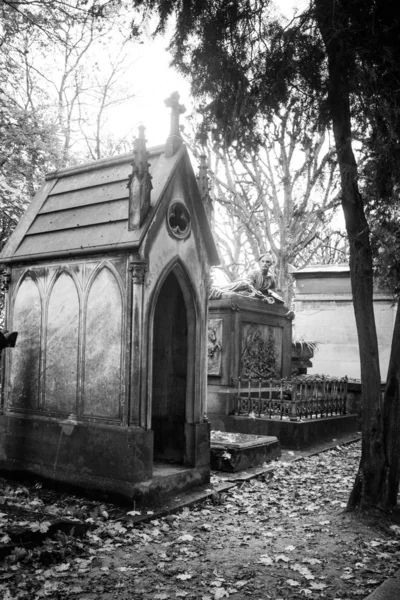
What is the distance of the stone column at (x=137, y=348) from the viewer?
5891 mm

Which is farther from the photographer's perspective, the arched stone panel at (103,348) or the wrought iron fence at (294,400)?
the wrought iron fence at (294,400)

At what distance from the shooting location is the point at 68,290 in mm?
6676

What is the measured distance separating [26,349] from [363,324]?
408 centimetres

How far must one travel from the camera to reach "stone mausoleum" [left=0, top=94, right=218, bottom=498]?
5980 mm

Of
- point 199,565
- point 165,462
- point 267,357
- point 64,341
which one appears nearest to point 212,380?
point 267,357

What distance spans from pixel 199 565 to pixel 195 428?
239 centimetres

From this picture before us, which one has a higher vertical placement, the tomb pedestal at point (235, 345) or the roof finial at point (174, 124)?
the roof finial at point (174, 124)

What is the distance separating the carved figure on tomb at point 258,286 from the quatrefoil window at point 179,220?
526 centimetres

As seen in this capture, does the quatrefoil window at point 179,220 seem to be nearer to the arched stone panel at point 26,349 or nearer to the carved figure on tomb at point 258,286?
the arched stone panel at point 26,349

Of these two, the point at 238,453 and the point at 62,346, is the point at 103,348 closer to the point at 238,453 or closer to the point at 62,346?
the point at 62,346

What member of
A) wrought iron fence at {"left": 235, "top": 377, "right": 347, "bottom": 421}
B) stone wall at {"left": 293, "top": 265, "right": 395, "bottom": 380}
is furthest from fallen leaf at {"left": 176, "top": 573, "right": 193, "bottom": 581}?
stone wall at {"left": 293, "top": 265, "right": 395, "bottom": 380}

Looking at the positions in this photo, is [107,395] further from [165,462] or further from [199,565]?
[199,565]

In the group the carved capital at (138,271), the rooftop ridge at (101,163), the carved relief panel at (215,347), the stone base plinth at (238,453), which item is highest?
the rooftop ridge at (101,163)

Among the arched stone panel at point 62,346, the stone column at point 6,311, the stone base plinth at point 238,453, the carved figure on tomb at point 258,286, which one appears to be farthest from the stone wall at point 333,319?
the arched stone panel at point 62,346
